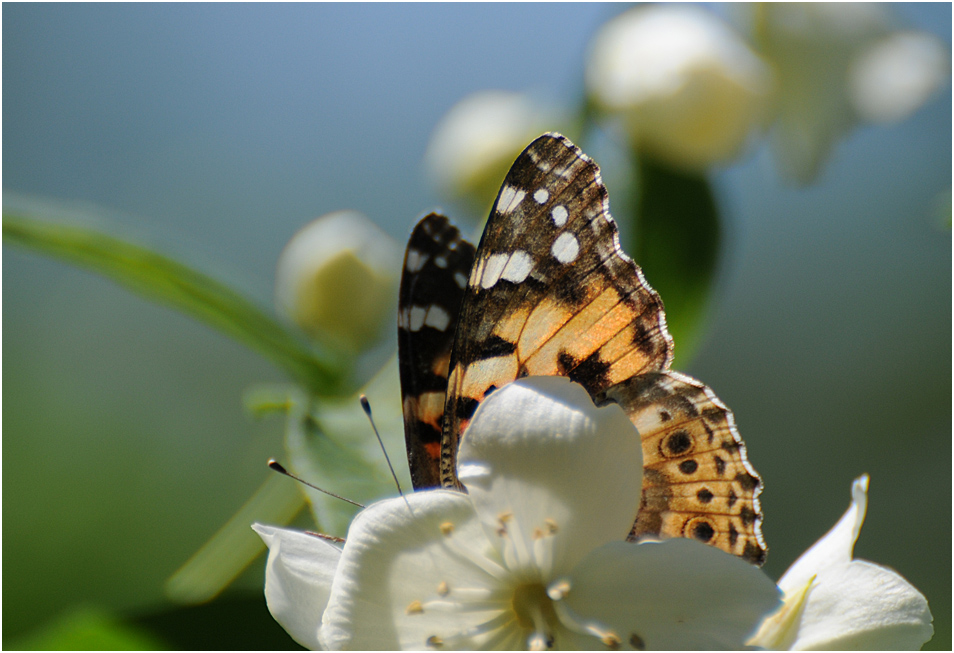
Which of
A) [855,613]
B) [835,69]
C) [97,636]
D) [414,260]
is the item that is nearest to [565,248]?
[414,260]

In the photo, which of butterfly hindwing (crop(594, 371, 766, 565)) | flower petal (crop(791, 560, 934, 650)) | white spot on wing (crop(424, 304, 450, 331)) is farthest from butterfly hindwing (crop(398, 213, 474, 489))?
flower petal (crop(791, 560, 934, 650))

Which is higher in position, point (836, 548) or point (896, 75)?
→ point (896, 75)

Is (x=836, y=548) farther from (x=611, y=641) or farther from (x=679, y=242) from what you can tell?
(x=679, y=242)

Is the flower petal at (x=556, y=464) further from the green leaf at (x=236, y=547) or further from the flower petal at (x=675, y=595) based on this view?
the green leaf at (x=236, y=547)

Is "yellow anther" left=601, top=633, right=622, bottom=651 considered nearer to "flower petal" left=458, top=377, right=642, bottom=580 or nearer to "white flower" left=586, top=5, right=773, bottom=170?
"flower petal" left=458, top=377, right=642, bottom=580

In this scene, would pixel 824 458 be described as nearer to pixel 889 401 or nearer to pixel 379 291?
pixel 889 401

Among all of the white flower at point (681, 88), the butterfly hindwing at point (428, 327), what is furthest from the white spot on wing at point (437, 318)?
the white flower at point (681, 88)
